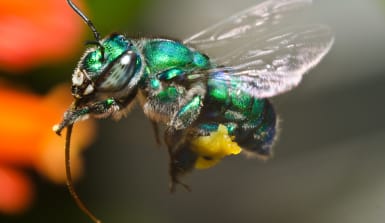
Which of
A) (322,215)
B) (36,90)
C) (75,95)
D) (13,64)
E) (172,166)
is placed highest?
(75,95)

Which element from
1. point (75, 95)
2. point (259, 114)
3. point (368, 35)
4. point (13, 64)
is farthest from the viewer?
point (368, 35)

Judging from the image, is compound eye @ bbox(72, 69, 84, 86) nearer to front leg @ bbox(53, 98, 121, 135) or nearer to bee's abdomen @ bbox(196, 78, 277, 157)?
front leg @ bbox(53, 98, 121, 135)

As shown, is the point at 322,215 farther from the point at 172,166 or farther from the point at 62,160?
A: the point at 172,166

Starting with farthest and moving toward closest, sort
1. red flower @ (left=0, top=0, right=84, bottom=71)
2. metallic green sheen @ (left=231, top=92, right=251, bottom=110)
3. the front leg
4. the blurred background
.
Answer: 1. the blurred background
2. red flower @ (left=0, top=0, right=84, bottom=71)
3. metallic green sheen @ (left=231, top=92, right=251, bottom=110)
4. the front leg

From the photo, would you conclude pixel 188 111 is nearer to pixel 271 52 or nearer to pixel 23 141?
pixel 271 52

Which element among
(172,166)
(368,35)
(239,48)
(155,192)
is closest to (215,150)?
(172,166)

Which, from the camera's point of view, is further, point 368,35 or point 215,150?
point 368,35

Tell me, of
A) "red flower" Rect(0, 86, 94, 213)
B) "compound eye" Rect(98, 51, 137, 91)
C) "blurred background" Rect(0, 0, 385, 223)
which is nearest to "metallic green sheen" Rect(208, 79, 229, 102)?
"compound eye" Rect(98, 51, 137, 91)

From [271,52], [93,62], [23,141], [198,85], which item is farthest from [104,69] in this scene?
[23,141]
